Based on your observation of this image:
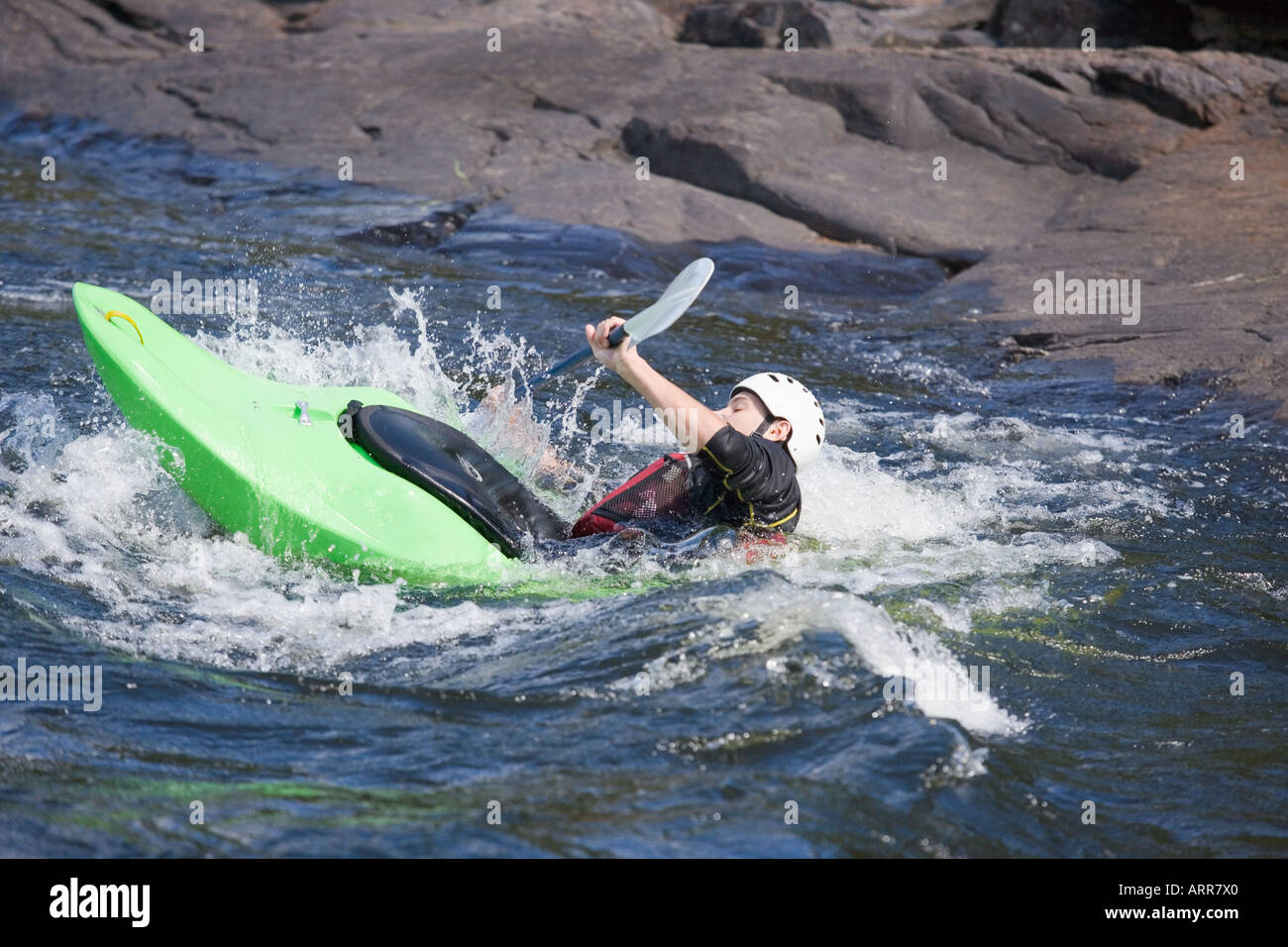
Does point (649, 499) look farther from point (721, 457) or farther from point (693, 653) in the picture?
point (693, 653)

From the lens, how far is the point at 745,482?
416 cm

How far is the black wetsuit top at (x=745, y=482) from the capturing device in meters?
4.09

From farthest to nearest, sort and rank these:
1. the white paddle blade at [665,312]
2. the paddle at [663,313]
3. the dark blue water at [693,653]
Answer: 1. the white paddle blade at [665,312]
2. the paddle at [663,313]
3. the dark blue water at [693,653]

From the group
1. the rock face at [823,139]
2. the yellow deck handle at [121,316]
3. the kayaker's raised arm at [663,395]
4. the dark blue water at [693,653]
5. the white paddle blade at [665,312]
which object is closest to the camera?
the dark blue water at [693,653]

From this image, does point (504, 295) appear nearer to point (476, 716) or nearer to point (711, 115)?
point (711, 115)

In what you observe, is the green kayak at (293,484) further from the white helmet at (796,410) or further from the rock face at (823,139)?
the rock face at (823,139)

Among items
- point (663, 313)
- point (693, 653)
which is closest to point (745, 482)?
point (663, 313)

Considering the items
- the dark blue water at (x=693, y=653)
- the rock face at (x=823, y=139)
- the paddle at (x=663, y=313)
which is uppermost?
the rock face at (x=823, y=139)

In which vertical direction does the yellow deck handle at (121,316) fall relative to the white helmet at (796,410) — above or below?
above

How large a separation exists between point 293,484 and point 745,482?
144 centimetres

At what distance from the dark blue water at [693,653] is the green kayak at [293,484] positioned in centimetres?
12

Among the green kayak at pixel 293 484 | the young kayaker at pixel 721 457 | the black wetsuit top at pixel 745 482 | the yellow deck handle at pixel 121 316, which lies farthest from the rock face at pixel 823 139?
the yellow deck handle at pixel 121 316

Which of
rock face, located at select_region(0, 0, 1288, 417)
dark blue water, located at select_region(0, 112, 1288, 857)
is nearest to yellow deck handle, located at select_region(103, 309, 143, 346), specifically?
dark blue water, located at select_region(0, 112, 1288, 857)

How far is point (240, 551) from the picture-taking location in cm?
424
